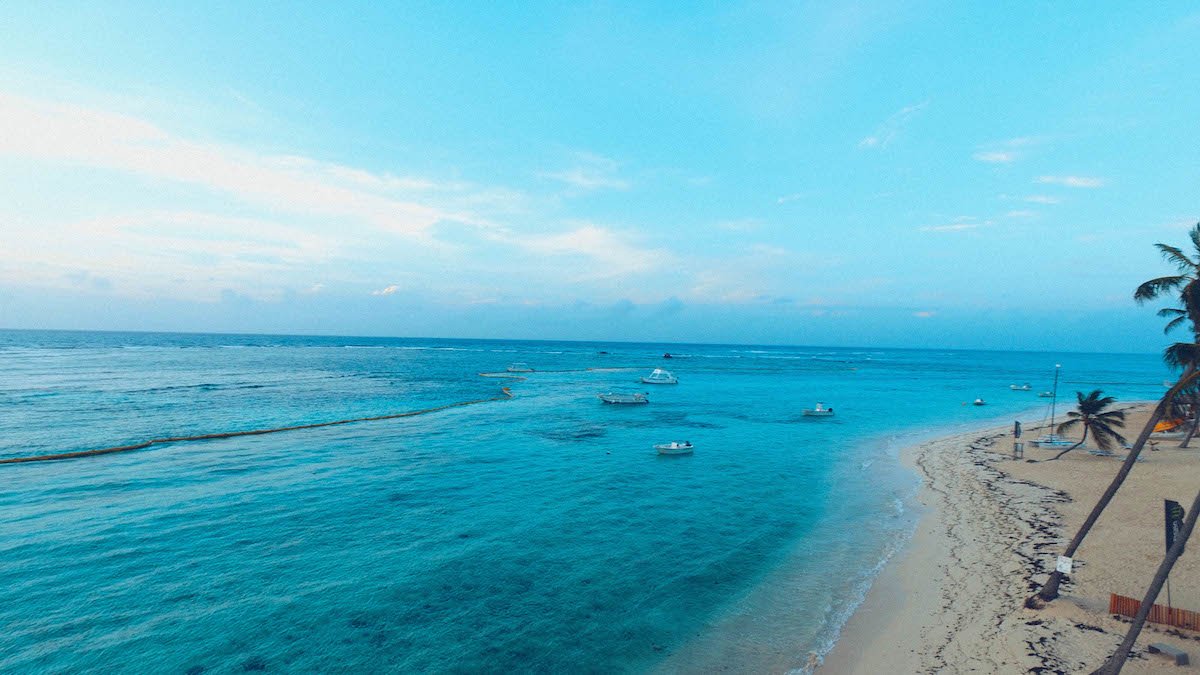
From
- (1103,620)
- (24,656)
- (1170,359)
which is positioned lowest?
(24,656)

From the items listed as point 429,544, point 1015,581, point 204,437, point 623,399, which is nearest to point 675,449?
point 429,544

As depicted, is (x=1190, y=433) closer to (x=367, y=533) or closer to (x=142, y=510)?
(x=367, y=533)

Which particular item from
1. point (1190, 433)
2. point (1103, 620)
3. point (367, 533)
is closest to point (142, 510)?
point (367, 533)

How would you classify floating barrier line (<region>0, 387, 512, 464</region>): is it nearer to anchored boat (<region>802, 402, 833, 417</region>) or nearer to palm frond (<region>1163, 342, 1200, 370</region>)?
anchored boat (<region>802, 402, 833, 417</region>)

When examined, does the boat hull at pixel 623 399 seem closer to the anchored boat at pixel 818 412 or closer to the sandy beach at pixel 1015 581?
the anchored boat at pixel 818 412

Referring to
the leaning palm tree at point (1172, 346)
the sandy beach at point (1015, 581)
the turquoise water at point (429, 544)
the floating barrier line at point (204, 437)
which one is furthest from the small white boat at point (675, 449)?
the floating barrier line at point (204, 437)
